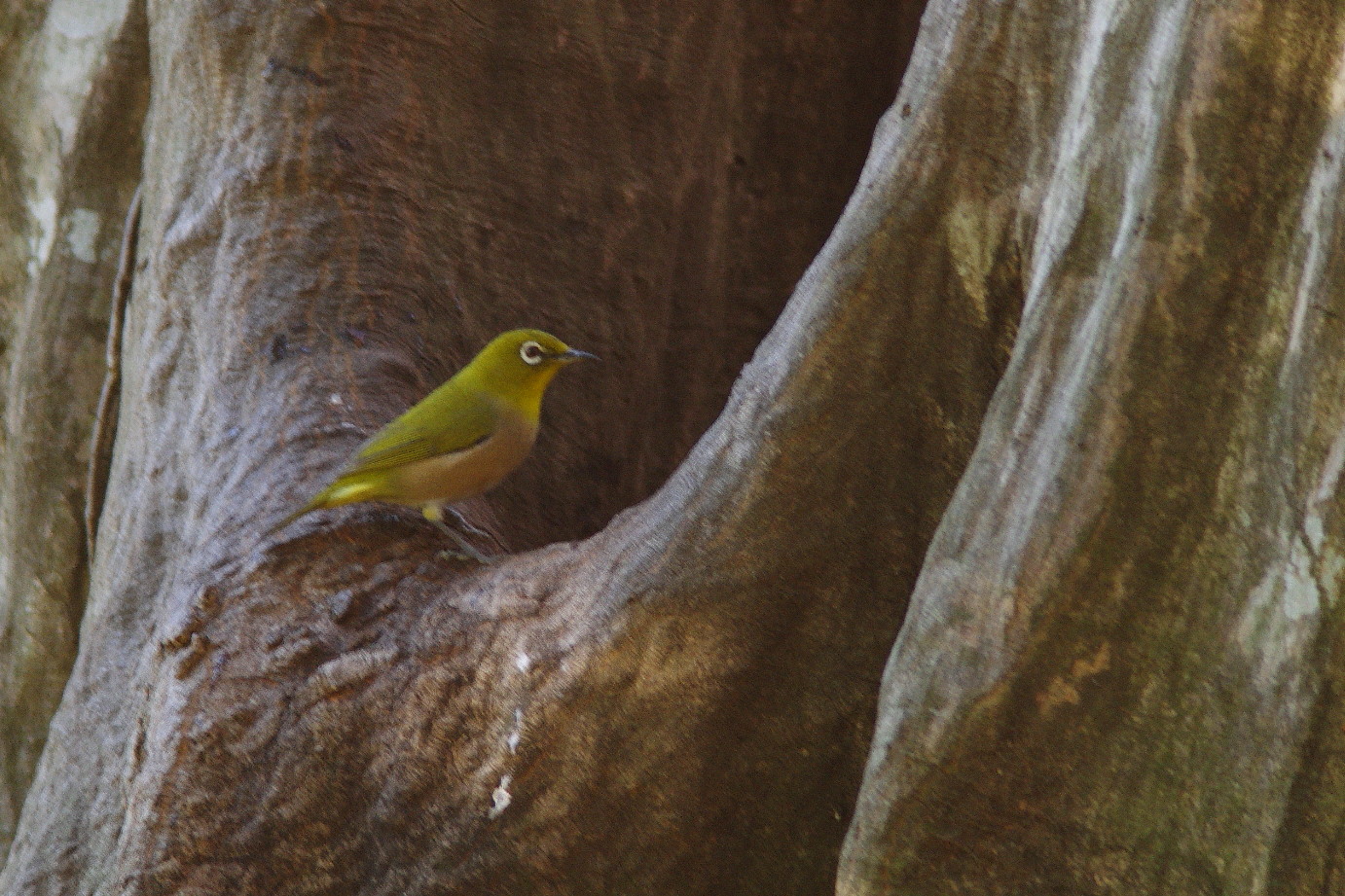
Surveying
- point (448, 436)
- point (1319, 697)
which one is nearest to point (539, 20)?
point (448, 436)

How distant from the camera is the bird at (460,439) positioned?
321 centimetres

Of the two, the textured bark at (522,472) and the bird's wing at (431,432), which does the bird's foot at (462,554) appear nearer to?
the textured bark at (522,472)

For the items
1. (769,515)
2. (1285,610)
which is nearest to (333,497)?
(769,515)

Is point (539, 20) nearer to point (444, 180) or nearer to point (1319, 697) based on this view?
point (444, 180)

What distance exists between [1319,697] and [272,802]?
179 centimetres

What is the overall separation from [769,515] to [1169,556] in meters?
0.68

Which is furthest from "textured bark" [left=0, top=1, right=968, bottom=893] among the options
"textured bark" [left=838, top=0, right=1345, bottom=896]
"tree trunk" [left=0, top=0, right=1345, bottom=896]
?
"textured bark" [left=838, top=0, right=1345, bottom=896]

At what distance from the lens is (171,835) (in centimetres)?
277

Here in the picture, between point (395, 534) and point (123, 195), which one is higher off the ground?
point (123, 195)

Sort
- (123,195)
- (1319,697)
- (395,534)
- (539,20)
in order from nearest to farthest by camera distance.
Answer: (1319,697) → (395,534) → (539,20) → (123,195)

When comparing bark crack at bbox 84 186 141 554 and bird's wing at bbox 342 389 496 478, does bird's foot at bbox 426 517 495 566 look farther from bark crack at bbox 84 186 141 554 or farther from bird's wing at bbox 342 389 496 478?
bark crack at bbox 84 186 141 554

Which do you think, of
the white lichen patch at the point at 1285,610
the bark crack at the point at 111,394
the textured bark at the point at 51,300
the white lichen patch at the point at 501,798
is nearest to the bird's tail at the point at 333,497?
the white lichen patch at the point at 501,798

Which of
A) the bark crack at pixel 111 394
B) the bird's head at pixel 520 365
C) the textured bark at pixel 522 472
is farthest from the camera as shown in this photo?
the bark crack at pixel 111 394

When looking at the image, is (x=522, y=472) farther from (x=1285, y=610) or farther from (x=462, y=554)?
(x=1285, y=610)
